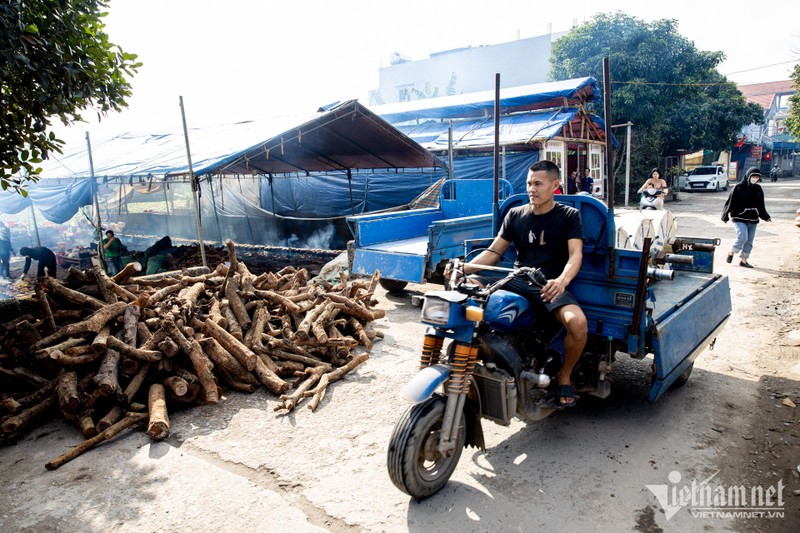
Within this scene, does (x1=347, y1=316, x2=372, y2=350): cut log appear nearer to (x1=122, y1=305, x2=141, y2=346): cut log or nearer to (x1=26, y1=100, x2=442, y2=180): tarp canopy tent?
(x1=122, y1=305, x2=141, y2=346): cut log

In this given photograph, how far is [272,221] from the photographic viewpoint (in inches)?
686

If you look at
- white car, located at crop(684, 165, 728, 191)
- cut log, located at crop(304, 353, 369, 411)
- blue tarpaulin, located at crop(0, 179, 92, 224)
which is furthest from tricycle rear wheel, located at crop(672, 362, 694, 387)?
white car, located at crop(684, 165, 728, 191)

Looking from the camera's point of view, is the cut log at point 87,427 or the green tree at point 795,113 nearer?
the cut log at point 87,427

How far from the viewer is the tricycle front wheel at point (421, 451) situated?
2938mm

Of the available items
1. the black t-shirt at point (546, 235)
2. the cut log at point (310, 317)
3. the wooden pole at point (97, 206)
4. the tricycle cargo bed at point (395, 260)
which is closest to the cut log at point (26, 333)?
the cut log at point (310, 317)

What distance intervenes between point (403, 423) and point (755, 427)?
3.01 metres

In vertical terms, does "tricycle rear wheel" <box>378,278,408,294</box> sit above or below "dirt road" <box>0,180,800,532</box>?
above

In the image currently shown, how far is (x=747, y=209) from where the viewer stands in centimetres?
919

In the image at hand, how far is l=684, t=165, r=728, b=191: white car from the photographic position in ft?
100

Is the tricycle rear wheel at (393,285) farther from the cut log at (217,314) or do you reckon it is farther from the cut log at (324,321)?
the cut log at (217,314)

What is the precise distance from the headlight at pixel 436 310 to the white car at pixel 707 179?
111 feet

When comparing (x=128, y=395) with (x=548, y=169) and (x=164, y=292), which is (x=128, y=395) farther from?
(x=548, y=169)

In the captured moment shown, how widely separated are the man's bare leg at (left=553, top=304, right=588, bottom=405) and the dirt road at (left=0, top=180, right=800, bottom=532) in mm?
612

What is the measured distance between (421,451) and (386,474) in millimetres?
600
